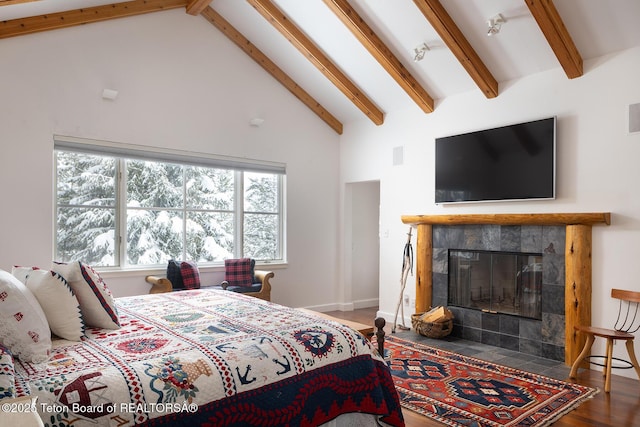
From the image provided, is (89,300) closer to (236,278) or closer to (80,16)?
(236,278)

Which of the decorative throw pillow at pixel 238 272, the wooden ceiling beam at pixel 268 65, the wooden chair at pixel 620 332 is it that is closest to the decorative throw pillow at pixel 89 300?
the decorative throw pillow at pixel 238 272

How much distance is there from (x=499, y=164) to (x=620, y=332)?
5.95ft

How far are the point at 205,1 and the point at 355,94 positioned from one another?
1999mm

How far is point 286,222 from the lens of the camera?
5.95 m

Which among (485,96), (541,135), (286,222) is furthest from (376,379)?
(286,222)

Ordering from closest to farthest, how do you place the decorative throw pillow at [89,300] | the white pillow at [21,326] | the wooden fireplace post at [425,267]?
the white pillow at [21,326] → the decorative throw pillow at [89,300] → the wooden fireplace post at [425,267]

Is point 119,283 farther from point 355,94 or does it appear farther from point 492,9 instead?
point 492,9

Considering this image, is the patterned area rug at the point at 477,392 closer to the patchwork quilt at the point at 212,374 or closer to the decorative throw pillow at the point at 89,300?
the patchwork quilt at the point at 212,374

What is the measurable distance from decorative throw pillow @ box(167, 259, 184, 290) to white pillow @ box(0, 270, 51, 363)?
2.92 metres

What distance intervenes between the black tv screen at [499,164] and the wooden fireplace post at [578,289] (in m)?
0.45

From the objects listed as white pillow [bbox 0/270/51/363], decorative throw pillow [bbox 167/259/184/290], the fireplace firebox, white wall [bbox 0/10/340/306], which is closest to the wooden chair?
the fireplace firebox

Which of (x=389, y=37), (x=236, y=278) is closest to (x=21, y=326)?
(x=236, y=278)

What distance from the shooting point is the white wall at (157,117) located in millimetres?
4082

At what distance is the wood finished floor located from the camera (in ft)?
9.05
